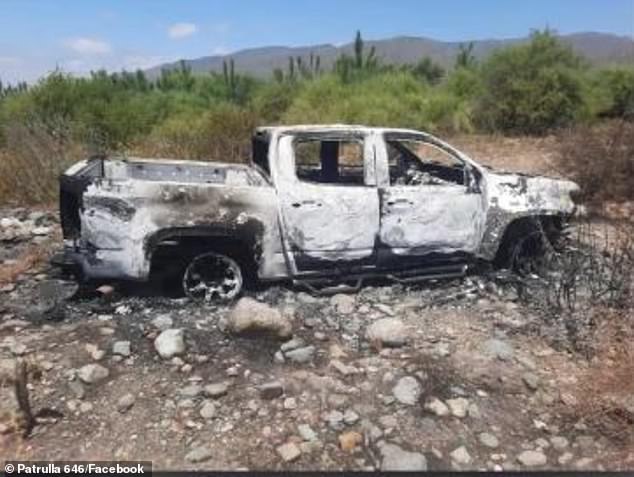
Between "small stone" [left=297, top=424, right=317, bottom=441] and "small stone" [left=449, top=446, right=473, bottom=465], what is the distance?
0.86 m

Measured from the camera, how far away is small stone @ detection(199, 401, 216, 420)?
186 inches

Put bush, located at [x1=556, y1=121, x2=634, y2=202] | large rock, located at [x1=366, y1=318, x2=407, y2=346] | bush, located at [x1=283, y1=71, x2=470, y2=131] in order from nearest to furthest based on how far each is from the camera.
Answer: large rock, located at [x1=366, y1=318, x2=407, y2=346] < bush, located at [x1=556, y1=121, x2=634, y2=202] < bush, located at [x1=283, y1=71, x2=470, y2=131]

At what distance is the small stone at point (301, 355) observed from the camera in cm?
543

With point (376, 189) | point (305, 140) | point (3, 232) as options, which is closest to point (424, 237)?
point (376, 189)

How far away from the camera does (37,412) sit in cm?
471

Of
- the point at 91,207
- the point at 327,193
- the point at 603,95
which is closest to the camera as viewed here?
the point at 91,207

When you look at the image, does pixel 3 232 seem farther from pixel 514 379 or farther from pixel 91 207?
pixel 514 379

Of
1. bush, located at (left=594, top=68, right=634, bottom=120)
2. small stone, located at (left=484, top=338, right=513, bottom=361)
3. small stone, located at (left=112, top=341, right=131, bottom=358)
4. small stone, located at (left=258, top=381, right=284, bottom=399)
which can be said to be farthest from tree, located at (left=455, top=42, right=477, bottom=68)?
small stone, located at (left=258, top=381, right=284, bottom=399)

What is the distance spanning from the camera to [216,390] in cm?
496

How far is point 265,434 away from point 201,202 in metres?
2.41

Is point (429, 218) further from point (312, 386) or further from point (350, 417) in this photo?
point (350, 417)

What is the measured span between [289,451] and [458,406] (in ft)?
4.00

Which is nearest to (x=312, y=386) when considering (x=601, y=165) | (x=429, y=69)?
(x=601, y=165)

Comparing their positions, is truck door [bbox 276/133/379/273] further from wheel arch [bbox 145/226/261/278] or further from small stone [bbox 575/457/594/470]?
small stone [bbox 575/457/594/470]
